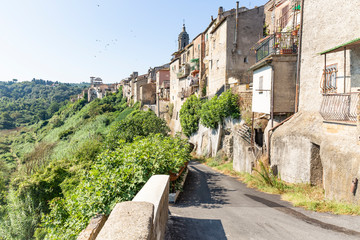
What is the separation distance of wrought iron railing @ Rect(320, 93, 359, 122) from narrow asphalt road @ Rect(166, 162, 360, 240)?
3193 mm

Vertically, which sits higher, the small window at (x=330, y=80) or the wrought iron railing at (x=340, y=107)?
the small window at (x=330, y=80)

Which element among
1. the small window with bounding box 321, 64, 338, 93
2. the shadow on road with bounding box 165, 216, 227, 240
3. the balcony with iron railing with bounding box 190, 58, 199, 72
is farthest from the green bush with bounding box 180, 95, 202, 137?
the shadow on road with bounding box 165, 216, 227, 240

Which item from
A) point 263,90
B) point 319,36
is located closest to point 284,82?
point 263,90

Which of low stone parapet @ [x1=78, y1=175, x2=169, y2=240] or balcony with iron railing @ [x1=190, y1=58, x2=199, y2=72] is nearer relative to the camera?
low stone parapet @ [x1=78, y1=175, x2=169, y2=240]

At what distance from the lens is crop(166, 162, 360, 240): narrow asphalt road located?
5.55 m

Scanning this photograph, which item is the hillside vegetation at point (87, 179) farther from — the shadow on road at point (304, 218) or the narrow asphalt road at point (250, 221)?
the shadow on road at point (304, 218)

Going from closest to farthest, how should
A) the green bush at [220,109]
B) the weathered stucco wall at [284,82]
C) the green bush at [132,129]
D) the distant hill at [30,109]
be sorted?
1. the weathered stucco wall at [284,82]
2. the green bush at [220,109]
3. the green bush at [132,129]
4. the distant hill at [30,109]

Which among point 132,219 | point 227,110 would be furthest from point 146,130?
point 132,219

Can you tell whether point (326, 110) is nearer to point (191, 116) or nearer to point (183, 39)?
point (191, 116)

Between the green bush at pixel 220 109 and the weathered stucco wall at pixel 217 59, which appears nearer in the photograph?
the green bush at pixel 220 109

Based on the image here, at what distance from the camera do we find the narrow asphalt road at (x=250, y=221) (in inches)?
219

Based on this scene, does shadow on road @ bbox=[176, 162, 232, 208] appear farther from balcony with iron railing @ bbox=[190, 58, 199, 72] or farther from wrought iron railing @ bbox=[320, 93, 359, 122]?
balcony with iron railing @ bbox=[190, 58, 199, 72]

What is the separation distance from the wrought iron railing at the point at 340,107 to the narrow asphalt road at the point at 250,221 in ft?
10.5

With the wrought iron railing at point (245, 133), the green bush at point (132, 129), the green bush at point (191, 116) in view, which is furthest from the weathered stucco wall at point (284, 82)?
the green bush at point (191, 116)
